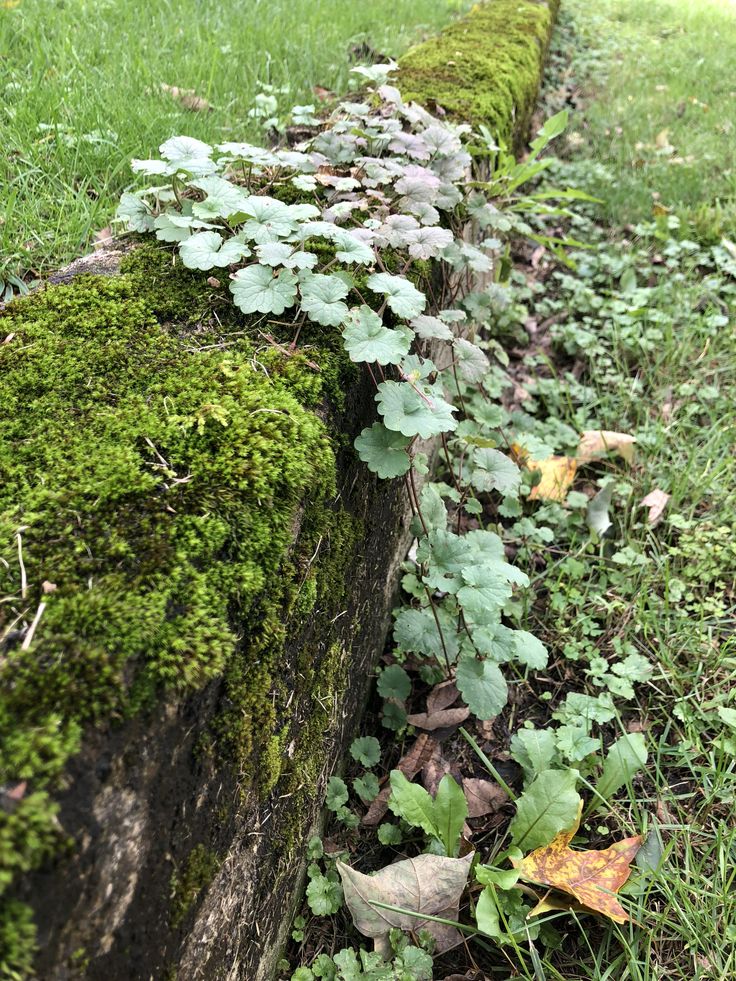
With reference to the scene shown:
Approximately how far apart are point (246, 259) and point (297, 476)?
69 centimetres

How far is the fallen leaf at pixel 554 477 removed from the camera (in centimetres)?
255

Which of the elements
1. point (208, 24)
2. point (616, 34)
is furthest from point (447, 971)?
point (616, 34)

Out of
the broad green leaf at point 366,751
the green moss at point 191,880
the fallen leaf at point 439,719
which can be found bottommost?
the fallen leaf at point 439,719

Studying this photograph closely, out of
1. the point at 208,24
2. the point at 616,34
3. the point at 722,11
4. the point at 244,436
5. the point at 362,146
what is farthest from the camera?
the point at 722,11

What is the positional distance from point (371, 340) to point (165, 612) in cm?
74

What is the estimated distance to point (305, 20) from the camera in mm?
3918

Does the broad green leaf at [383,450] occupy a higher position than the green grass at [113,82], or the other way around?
the green grass at [113,82]

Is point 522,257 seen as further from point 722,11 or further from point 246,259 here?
point 722,11

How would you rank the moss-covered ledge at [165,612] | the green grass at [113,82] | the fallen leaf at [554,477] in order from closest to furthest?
the moss-covered ledge at [165,612] < the green grass at [113,82] < the fallen leaf at [554,477]

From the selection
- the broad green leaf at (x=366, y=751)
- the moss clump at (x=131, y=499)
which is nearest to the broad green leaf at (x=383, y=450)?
the moss clump at (x=131, y=499)

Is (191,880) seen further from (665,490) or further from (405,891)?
(665,490)

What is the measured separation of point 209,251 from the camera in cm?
147

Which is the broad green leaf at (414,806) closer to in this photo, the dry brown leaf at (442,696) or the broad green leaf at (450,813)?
the broad green leaf at (450,813)

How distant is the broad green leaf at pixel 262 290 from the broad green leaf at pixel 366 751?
1.10 m
